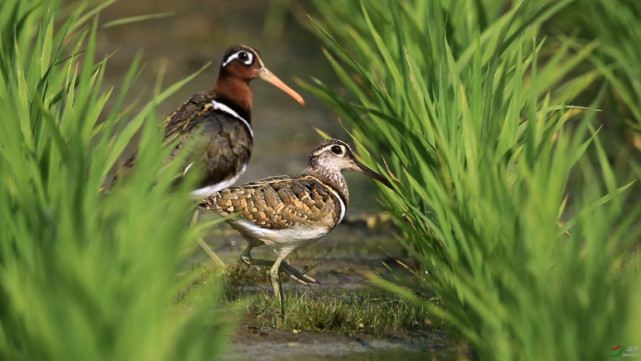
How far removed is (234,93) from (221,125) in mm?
485

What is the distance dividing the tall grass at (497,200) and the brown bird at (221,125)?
772 mm

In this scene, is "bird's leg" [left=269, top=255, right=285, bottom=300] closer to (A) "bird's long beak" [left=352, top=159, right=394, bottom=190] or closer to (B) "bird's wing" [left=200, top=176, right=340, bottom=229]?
(B) "bird's wing" [left=200, top=176, right=340, bottom=229]

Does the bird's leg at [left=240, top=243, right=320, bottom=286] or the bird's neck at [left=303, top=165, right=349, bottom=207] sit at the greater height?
the bird's neck at [left=303, top=165, right=349, bottom=207]

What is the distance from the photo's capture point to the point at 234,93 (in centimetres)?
691

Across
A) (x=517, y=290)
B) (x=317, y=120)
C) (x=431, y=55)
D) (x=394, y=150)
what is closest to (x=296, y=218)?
(x=394, y=150)

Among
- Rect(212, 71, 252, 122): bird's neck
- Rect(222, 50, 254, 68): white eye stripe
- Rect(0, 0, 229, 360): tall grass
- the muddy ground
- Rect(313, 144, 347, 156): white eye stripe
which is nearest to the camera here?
Rect(0, 0, 229, 360): tall grass

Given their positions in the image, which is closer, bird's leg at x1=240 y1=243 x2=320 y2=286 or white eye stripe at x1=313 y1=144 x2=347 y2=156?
bird's leg at x1=240 y1=243 x2=320 y2=286

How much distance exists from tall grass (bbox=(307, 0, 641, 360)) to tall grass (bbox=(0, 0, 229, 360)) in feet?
2.80

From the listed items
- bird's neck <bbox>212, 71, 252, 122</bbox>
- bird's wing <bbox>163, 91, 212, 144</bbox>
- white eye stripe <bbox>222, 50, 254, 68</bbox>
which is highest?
white eye stripe <bbox>222, 50, 254, 68</bbox>

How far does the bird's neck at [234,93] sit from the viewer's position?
22.4 feet

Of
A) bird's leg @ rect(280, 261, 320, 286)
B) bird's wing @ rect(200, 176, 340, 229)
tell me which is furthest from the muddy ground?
bird's wing @ rect(200, 176, 340, 229)

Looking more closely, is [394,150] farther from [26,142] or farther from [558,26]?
[558,26]

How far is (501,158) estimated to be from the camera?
4.41m

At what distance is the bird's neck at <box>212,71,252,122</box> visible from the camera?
6832 mm
